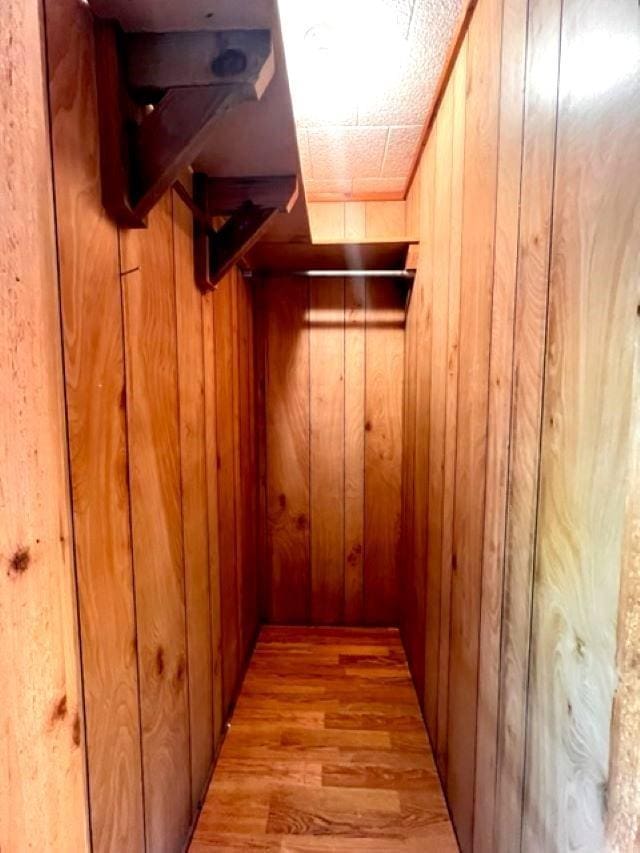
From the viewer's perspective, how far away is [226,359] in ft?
5.23

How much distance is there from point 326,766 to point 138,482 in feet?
4.01

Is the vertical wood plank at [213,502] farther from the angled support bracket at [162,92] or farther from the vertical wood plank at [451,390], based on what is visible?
the vertical wood plank at [451,390]

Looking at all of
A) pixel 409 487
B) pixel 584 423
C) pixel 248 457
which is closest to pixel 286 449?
pixel 248 457

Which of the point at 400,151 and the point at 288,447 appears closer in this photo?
the point at 400,151

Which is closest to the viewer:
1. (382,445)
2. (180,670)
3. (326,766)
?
(180,670)

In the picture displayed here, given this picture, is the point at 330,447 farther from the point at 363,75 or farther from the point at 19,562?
the point at 19,562

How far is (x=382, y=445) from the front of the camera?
2223 millimetres

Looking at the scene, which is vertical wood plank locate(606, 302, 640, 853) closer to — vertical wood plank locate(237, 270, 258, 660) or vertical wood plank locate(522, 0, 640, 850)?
vertical wood plank locate(522, 0, 640, 850)

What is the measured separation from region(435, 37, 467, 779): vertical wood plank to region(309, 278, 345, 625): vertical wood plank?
38.0 inches

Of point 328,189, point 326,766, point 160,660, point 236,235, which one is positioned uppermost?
point 328,189

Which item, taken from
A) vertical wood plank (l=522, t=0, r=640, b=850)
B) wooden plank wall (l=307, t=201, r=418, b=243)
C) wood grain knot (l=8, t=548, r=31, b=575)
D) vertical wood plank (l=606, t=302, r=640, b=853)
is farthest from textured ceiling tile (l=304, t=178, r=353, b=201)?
wood grain knot (l=8, t=548, r=31, b=575)

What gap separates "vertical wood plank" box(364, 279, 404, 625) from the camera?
2.16m

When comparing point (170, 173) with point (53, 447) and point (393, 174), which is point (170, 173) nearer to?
point (53, 447)

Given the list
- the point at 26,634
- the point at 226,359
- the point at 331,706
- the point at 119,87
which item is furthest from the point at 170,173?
the point at 331,706
